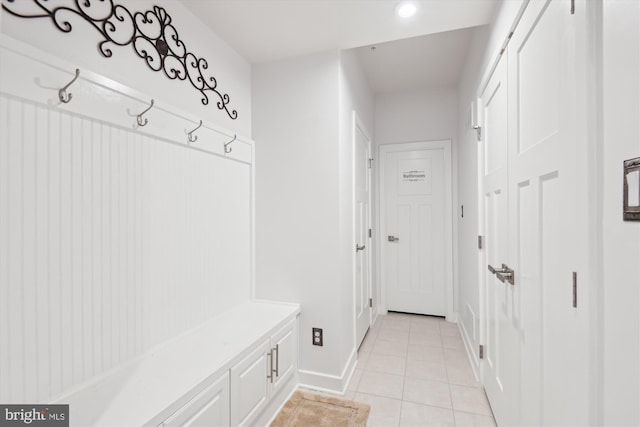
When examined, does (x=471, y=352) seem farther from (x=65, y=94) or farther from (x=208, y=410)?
(x=65, y=94)

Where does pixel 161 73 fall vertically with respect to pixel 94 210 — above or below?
above

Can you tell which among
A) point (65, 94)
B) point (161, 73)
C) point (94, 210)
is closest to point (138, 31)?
point (161, 73)

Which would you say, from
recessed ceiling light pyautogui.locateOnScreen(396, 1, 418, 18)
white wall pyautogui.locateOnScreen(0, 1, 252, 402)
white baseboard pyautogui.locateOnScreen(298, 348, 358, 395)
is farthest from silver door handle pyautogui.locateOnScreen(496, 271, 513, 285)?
white wall pyautogui.locateOnScreen(0, 1, 252, 402)

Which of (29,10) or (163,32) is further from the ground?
(163,32)

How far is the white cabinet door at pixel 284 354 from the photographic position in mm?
1877

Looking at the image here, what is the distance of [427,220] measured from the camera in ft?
11.9

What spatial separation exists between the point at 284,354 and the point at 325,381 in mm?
407

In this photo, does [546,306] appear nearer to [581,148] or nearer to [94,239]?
[581,148]

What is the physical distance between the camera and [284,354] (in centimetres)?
200

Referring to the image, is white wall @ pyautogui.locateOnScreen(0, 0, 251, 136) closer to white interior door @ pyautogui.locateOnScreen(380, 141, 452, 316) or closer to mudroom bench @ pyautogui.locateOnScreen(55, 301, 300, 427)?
mudroom bench @ pyautogui.locateOnScreen(55, 301, 300, 427)

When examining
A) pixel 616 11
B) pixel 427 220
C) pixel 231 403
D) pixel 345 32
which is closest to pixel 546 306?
pixel 616 11

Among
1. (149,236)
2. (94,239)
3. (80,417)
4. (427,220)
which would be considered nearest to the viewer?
(80,417)

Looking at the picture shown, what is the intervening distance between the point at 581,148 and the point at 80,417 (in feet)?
5.91

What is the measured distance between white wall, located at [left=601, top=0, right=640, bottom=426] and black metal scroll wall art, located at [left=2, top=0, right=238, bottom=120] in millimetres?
1753
